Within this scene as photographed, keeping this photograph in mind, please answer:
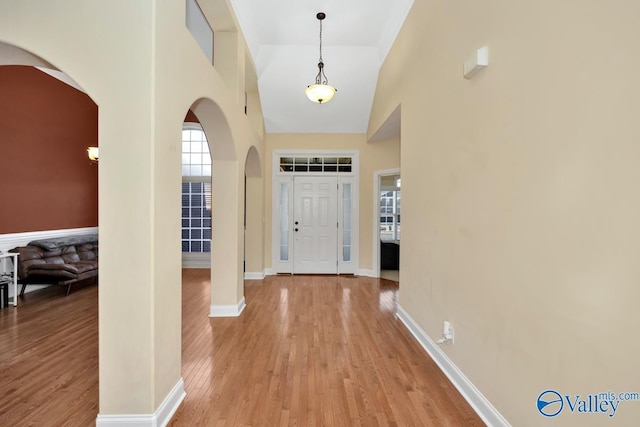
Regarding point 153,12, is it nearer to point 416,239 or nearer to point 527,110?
point 527,110

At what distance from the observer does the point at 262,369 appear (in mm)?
2453

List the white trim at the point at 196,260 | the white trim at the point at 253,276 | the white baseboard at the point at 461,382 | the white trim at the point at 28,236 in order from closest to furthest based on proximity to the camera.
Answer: the white baseboard at the point at 461,382 < the white trim at the point at 28,236 < the white trim at the point at 253,276 < the white trim at the point at 196,260

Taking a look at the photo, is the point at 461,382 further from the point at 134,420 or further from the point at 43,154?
the point at 43,154

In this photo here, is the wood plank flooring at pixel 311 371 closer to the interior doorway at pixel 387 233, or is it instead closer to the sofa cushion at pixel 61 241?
the interior doorway at pixel 387 233

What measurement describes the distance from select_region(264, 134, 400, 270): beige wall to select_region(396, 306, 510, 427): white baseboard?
2.85 m

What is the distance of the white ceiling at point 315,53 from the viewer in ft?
12.6

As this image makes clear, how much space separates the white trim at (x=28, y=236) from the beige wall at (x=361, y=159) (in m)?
3.54

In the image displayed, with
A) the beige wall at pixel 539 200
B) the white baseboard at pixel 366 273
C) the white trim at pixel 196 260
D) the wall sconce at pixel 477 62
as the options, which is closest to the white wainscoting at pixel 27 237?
the white trim at pixel 196 260

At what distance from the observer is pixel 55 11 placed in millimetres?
1646

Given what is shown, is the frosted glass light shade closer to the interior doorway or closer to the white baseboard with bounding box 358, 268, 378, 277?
the interior doorway

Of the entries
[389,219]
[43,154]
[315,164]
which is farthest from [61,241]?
[389,219]

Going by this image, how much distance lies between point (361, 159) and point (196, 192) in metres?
4.02

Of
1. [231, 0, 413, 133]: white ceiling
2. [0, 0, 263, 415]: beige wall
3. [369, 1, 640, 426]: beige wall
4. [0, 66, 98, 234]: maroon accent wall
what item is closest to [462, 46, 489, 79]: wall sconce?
[369, 1, 640, 426]: beige wall

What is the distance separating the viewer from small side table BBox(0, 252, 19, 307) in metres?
3.89
